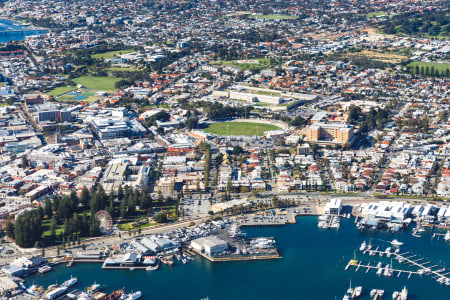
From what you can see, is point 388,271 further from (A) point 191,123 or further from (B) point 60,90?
(B) point 60,90

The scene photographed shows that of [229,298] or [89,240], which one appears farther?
[89,240]

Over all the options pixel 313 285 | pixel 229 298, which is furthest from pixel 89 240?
pixel 313 285

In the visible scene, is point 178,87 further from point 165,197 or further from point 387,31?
point 387,31

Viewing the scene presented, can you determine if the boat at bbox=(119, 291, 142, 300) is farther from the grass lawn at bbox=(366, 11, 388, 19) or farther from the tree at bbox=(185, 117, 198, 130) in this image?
the grass lawn at bbox=(366, 11, 388, 19)

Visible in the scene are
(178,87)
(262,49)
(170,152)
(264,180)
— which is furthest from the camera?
(262,49)

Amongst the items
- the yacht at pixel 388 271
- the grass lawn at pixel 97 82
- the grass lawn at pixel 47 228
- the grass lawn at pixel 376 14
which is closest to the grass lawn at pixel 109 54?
the grass lawn at pixel 97 82

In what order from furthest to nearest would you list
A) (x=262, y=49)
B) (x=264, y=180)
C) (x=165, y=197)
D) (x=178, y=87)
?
(x=262, y=49), (x=178, y=87), (x=264, y=180), (x=165, y=197)
